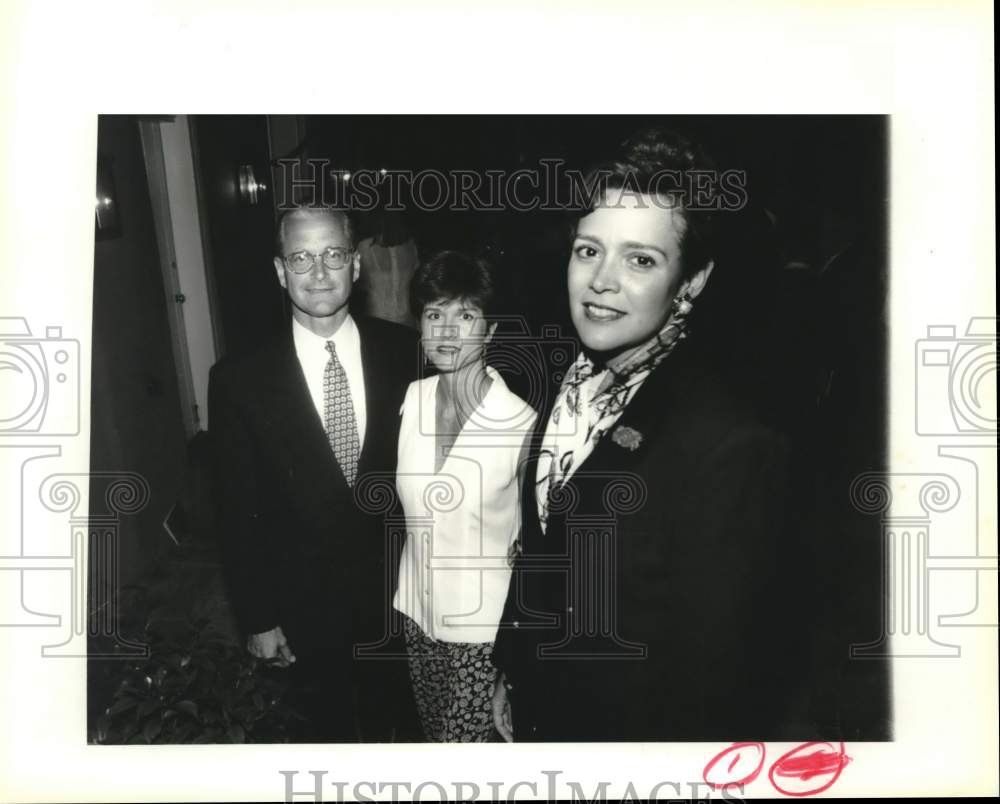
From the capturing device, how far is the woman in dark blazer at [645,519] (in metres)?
1.81

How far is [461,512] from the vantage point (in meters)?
1.87

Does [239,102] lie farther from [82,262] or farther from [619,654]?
[619,654]

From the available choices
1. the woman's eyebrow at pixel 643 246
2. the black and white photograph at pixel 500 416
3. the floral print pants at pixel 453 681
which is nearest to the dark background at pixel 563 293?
the black and white photograph at pixel 500 416

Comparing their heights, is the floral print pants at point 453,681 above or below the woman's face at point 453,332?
below

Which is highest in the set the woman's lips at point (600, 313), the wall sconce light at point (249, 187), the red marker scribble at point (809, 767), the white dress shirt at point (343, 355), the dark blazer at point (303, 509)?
the wall sconce light at point (249, 187)

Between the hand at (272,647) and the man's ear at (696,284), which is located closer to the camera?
the man's ear at (696,284)

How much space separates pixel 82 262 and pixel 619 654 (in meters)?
1.31

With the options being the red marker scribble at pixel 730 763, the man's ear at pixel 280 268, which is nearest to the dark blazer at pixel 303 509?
the man's ear at pixel 280 268

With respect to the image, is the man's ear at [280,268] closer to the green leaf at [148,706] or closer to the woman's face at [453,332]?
the woman's face at [453,332]

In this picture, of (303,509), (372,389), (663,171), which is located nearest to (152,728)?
(303,509)

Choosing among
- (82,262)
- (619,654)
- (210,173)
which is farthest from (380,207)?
(619,654)

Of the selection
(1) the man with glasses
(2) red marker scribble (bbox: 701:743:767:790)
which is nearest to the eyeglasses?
(1) the man with glasses

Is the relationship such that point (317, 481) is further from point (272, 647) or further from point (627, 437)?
point (627, 437)

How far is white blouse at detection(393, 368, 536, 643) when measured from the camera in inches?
73.0
